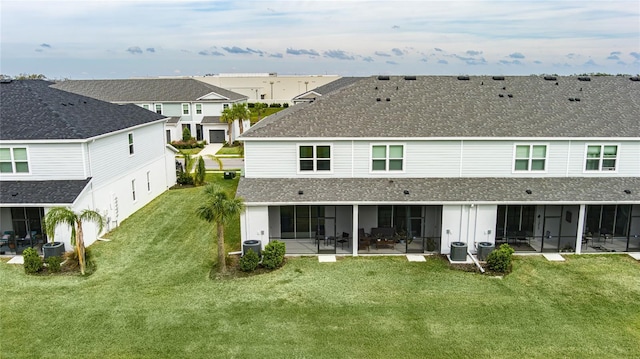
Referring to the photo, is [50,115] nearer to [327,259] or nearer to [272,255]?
[272,255]

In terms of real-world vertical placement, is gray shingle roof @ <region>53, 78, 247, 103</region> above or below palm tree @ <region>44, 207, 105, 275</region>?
above

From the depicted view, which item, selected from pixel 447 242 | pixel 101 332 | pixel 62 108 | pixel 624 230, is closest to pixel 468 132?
pixel 447 242

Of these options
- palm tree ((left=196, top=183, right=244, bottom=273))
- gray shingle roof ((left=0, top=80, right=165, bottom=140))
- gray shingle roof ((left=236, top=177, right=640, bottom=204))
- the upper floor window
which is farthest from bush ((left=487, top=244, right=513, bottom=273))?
gray shingle roof ((left=0, top=80, right=165, bottom=140))

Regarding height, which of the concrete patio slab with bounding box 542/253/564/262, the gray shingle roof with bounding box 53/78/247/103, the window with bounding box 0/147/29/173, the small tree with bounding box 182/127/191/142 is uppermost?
the gray shingle roof with bounding box 53/78/247/103

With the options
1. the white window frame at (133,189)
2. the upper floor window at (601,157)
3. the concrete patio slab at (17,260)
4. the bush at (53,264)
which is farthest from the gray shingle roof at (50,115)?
the upper floor window at (601,157)

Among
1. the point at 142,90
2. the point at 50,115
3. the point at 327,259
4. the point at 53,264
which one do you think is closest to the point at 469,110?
the point at 327,259

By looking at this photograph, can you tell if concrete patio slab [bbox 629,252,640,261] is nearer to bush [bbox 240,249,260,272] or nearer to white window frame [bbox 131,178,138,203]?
bush [bbox 240,249,260,272]

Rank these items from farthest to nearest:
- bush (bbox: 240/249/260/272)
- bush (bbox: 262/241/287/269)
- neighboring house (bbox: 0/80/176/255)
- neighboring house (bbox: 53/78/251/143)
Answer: neighboring house (bbox: 53/78/251/143), neighboring house (bbox: 0/80/176/255), bush (bbox: 262/241/287/269), bush (bbox: 240/249/260/272)

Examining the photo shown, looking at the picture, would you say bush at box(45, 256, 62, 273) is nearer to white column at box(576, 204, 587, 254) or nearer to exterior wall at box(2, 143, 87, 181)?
exterior wall at box(2, 143, 87, 181)

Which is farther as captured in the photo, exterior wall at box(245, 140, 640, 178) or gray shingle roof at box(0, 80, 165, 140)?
gray shingle roof at box(0, 80, 165, 140)

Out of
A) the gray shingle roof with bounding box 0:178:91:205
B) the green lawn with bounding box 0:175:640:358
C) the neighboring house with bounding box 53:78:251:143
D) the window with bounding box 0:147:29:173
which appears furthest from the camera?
the neighboring house with bounding box 53:78:251:143
